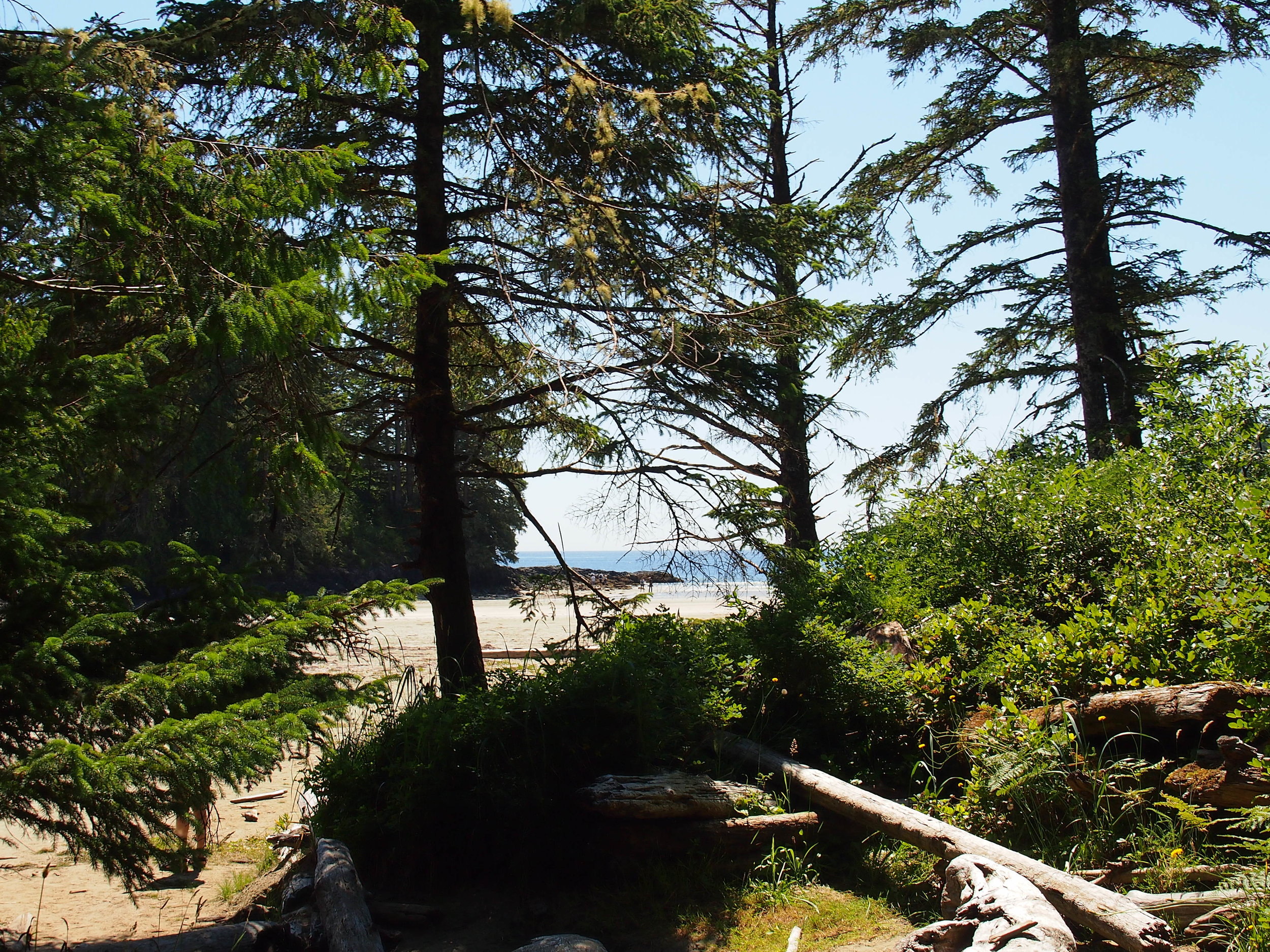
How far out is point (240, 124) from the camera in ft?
26.8

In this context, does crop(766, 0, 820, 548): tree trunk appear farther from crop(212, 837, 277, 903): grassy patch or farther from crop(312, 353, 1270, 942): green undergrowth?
crop(212, 837, 277, 903): grassy patch

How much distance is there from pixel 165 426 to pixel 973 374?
1277cm

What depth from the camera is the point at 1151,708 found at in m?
4.89

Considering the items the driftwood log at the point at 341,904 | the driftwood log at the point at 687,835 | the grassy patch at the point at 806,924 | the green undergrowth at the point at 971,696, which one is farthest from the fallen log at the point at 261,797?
the grassy patch at the point at 806,924

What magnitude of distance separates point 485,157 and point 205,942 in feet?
23.8

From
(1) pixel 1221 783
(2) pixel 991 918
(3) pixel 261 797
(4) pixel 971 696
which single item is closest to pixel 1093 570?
(4) pixel 971 696

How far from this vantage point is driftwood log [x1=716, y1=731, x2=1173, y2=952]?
373 centimetres

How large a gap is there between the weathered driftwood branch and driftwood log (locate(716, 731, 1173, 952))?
35.9 inches

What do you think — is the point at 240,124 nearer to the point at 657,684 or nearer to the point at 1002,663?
the point at 657,684

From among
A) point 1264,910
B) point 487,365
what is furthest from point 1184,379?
point 487,365

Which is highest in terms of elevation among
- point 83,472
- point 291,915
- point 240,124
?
point 240,124

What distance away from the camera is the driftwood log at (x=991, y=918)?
3.61 metres

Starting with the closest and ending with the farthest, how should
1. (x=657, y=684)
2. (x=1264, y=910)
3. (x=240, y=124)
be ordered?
(x=1264, y=910) → (x=657, y=684) → (x=240, y=124)

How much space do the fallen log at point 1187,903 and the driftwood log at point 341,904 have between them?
3.91 m
